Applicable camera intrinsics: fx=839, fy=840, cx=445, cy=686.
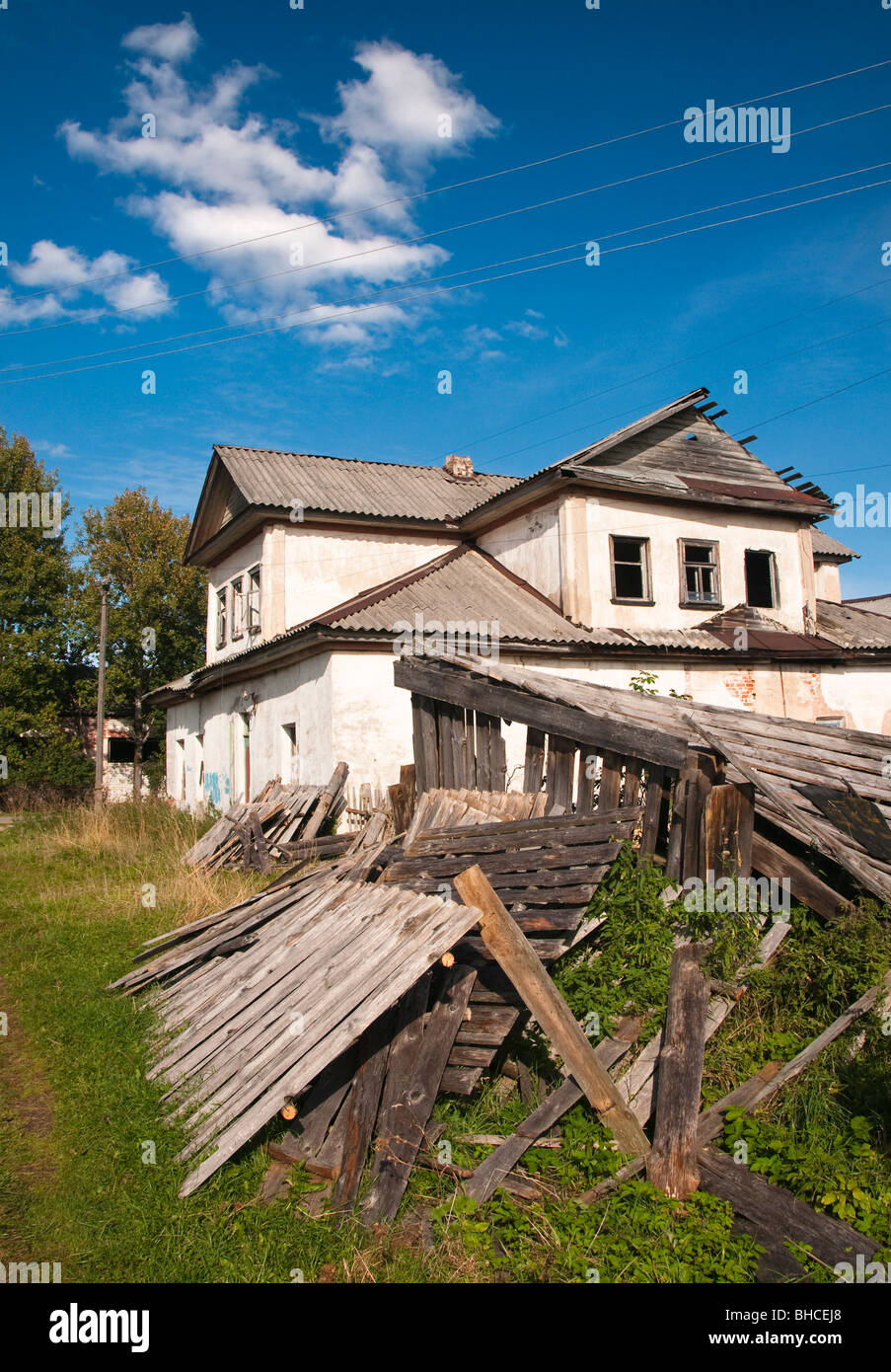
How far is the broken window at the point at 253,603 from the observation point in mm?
17109

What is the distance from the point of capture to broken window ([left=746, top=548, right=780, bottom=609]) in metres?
17.6

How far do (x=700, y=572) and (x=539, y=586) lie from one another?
3.48 m

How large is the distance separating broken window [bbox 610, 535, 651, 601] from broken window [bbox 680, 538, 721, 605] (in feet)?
2.76

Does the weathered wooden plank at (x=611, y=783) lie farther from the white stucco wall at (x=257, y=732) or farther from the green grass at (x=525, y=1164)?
the white stucco wall at (x=257, y=732)

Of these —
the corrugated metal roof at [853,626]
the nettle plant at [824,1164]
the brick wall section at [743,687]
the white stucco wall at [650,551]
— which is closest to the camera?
the nettle plant at [824,1164]

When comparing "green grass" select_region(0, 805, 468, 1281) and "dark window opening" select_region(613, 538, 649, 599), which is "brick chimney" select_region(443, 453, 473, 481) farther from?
"green grass" select_region(0, 805, 468, 1281)

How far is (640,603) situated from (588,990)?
39.3 ft

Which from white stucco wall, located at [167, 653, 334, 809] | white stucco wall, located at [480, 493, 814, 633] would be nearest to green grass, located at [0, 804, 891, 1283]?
white stucco wall, located at [167, 653, 334, 809]

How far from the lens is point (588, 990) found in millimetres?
4984

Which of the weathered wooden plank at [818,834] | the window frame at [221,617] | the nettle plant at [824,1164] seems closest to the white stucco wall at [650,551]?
the window frame at [221,617]

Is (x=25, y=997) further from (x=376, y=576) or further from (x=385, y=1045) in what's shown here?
(x=376, y=576)

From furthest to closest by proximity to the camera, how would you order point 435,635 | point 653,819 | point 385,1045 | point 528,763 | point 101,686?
point 101,686 < point 435,635 < point 528,763 < point 653,819 < point 385,1045

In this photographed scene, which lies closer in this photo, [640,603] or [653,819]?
[653,819]

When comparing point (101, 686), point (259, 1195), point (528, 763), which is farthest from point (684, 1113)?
point (101, 686)
